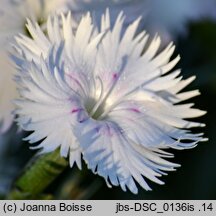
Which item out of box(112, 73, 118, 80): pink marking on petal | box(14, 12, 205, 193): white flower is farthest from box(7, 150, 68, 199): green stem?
box(112, 73, 118, 80): pink marking on petal

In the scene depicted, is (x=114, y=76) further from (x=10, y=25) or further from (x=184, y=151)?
(x=184, y=151)

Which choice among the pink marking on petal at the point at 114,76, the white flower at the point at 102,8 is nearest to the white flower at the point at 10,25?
the white flower at the point at 102,8

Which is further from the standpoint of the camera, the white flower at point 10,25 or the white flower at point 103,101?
the white flower at point 10,25

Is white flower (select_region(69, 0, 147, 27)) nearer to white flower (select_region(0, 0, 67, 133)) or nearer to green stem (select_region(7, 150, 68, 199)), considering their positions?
white flower (select_region(0, 0, 67, 133))

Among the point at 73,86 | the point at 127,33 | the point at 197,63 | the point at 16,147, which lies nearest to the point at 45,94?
the point at 73,86

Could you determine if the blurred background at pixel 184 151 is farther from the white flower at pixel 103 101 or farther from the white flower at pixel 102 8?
the white flower at pixel 103 101

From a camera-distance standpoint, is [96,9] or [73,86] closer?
[73,86]

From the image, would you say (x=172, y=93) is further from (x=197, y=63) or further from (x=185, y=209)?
(x=197, y=63)

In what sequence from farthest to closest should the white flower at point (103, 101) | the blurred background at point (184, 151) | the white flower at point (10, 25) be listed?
the blurred background at point (184, 151)
the white flower at point (10, 25)
the white flower at point (103, 101)
